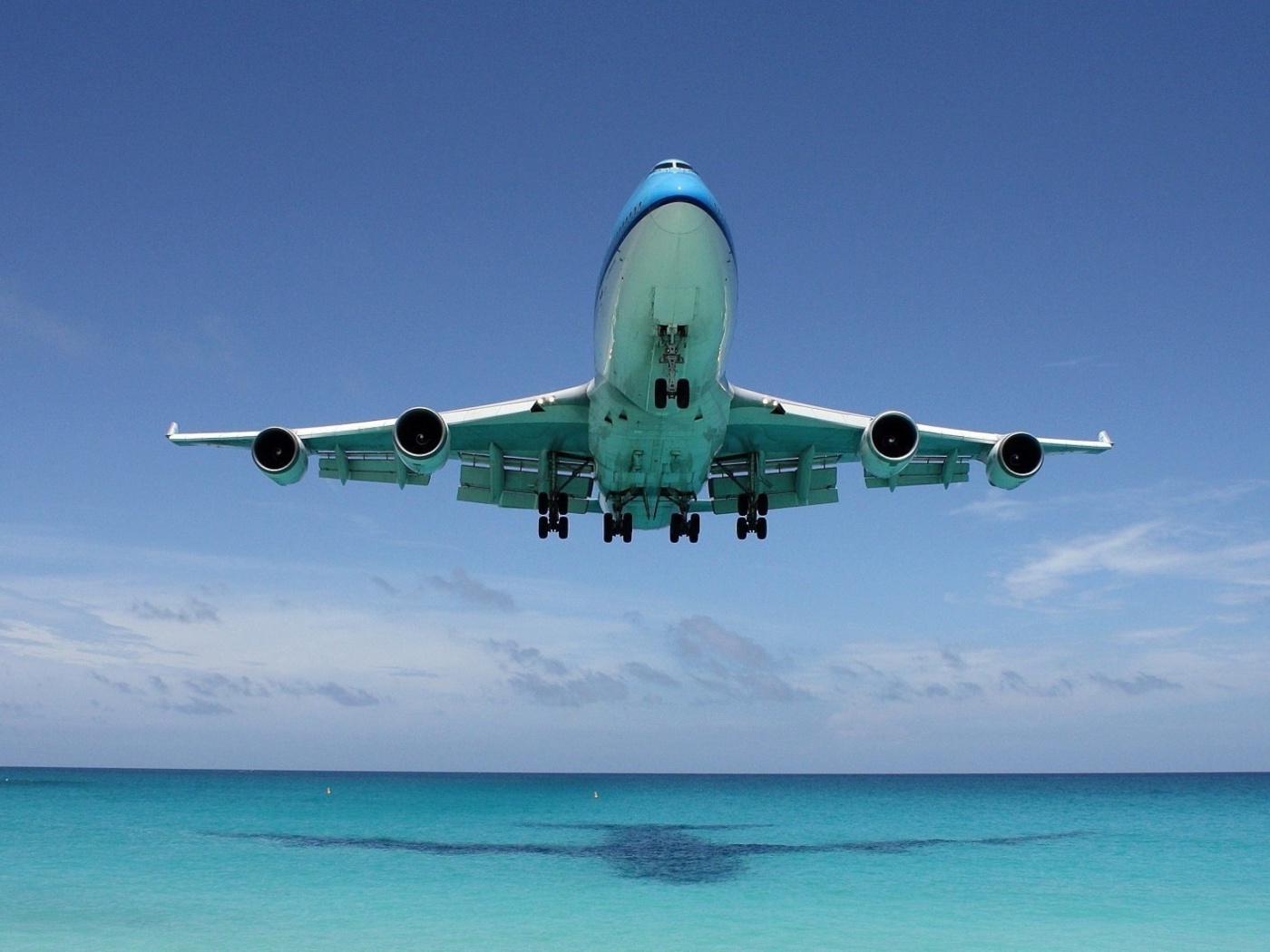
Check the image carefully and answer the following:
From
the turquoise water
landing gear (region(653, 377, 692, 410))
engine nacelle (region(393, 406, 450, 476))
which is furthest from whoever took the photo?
the turquoise water

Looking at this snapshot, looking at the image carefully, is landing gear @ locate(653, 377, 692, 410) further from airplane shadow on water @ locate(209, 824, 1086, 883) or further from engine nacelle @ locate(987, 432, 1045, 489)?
airplane shadow on water @ locate(209, 824, 1086, 883)

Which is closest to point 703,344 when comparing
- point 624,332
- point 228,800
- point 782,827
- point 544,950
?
point 624,332

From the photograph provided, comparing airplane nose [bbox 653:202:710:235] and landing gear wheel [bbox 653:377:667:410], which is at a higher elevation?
airplane nose [bbox 653:202:710:235]

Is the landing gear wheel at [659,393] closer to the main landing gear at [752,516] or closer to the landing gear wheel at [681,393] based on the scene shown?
the landing gear wheel at [681,393]

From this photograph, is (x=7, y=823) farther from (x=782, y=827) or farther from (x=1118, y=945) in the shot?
(x=1118, y=945)

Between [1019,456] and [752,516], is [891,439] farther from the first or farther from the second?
[752,516]

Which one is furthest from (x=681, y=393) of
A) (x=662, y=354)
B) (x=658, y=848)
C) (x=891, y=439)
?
(x=658, y=848)

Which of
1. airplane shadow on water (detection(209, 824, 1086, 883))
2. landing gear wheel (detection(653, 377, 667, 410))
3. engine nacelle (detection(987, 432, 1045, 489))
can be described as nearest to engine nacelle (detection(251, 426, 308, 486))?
landing gear wheel (detection(653, 377, 667, 410))
